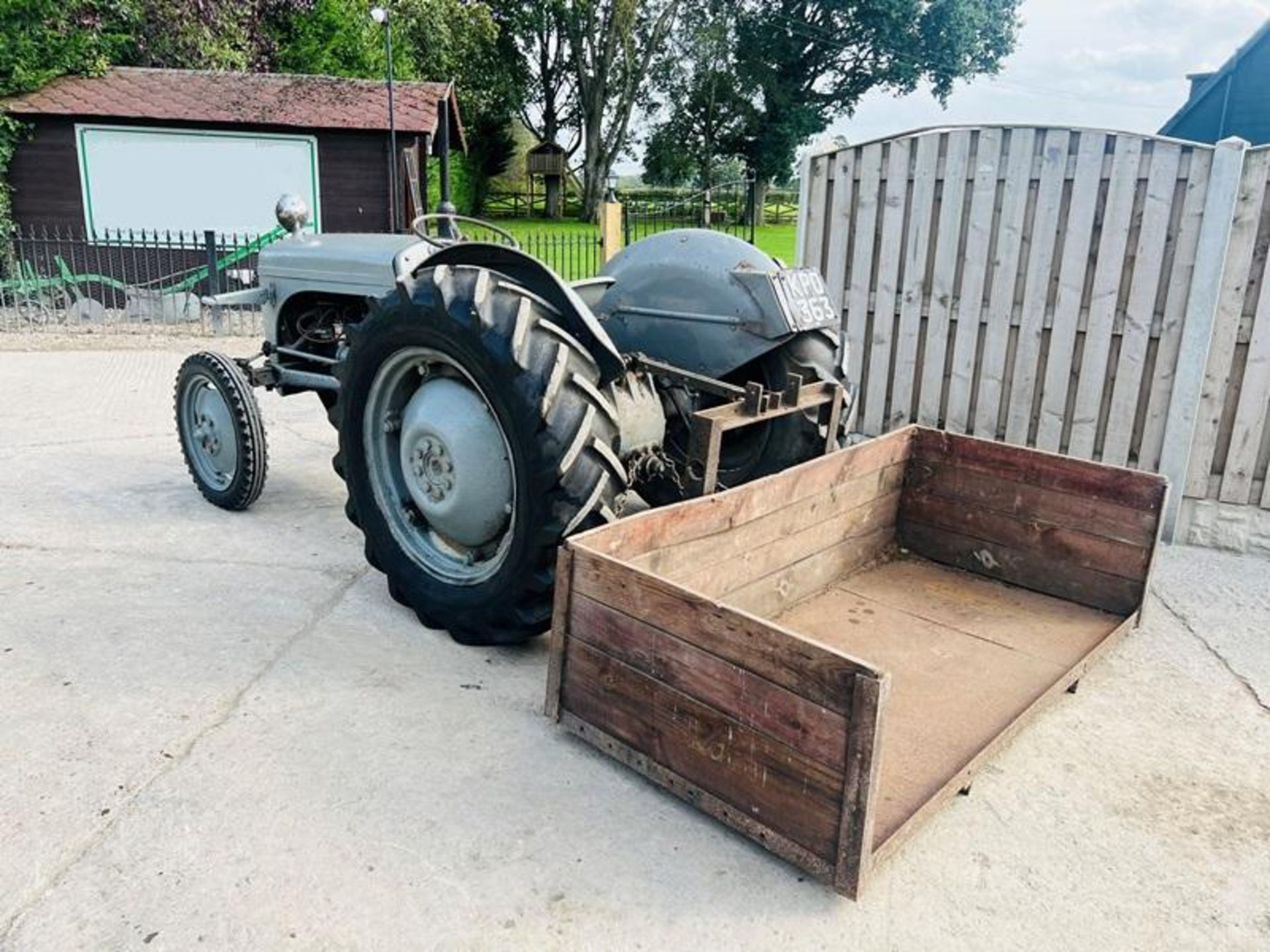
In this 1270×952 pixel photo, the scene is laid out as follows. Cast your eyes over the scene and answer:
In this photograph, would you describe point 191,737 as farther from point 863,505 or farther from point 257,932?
point 863,505

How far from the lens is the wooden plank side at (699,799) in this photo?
2109mm

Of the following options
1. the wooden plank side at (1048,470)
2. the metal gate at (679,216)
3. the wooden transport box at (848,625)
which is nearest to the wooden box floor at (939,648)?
the wooden transport box at (848,625)

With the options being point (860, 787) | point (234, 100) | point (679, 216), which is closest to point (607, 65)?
point (679, 216)

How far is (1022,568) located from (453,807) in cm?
232

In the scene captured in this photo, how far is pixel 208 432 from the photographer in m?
4.69

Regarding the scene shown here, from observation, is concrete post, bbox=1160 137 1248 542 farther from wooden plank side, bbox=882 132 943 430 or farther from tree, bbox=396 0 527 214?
tree, bbox=396 0 527 214

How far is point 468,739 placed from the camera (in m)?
2.67

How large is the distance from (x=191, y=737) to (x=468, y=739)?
767 mm

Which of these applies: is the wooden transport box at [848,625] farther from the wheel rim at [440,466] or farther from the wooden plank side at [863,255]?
the wooden plank side at [863,255]

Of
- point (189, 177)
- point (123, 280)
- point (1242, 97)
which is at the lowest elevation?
point (123, 280)

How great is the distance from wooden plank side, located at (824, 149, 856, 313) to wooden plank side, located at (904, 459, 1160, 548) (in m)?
1.90

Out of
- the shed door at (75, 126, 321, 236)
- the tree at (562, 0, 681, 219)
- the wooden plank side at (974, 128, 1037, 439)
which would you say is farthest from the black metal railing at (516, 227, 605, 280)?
the tree at (562, 0, 681, 219)

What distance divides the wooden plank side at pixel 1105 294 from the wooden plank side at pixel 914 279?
87cm

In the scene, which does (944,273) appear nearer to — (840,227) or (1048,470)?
(840,227)
